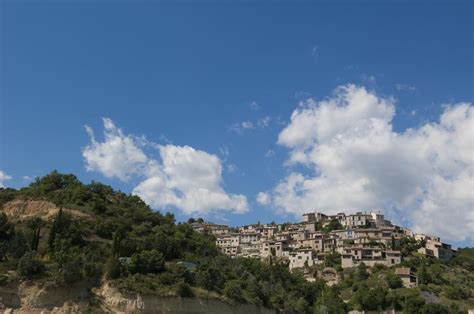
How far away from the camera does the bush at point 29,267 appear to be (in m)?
46.0

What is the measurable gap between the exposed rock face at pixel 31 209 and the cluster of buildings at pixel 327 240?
4847 cm

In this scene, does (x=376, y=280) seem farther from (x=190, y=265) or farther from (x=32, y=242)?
(x=32, y=242)

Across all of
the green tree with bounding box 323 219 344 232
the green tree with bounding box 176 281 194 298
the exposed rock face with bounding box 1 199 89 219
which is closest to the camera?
the green tree with bounding box 176 281 194 298

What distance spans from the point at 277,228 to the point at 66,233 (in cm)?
7995

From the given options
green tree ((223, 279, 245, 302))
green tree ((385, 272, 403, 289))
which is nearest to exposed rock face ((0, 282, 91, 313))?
green tree ((223, 279, 245, 302))

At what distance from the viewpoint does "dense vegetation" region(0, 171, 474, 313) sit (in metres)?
49.5

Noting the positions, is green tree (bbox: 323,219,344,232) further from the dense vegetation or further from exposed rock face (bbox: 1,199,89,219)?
exposed rock face (bbox: 1,199,89,219)

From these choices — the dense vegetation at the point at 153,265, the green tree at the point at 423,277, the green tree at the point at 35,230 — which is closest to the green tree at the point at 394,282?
the dense vegetation at the point at 153,265

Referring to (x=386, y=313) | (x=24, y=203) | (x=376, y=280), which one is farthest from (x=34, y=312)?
(x=376, y=280)

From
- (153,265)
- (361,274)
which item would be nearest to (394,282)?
(361,274)

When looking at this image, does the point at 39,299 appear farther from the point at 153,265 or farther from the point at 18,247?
the point at 153,265

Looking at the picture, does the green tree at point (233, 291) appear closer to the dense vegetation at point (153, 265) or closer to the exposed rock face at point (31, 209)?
the dense vegetation at point (153, 265)

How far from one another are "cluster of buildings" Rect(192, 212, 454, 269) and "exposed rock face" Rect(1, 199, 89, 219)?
1908 inches

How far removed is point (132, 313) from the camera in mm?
47781
